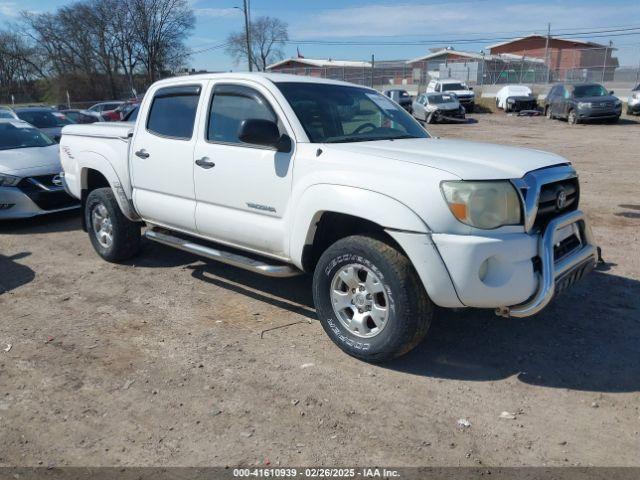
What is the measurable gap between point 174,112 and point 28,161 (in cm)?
431

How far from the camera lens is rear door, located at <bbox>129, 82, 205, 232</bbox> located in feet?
16.4

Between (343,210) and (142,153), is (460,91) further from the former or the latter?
(343,210)

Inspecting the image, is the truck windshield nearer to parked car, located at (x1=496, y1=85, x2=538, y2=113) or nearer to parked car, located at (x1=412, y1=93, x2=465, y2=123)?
parked car, located at (x1=412, y1=93, x2=465, y2=123)

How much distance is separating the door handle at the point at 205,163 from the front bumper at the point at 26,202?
14.4ft

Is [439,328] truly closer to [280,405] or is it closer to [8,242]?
[280,405]

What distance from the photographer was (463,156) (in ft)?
12.5

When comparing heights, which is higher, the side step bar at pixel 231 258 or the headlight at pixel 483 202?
the headlight at pixel 483 202

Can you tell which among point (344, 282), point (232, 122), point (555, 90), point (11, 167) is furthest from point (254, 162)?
point (555, 90)

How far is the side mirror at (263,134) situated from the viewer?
13.1 ft

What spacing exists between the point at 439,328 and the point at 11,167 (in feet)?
22.2

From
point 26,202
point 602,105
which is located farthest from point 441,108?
point 26,202

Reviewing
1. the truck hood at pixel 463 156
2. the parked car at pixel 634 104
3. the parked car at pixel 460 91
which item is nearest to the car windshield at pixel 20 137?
the truck hood at pixel 463 156

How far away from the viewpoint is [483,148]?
4.19 metres

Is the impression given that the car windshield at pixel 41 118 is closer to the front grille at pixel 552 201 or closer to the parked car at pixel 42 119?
the parked car at pixel 42 119
